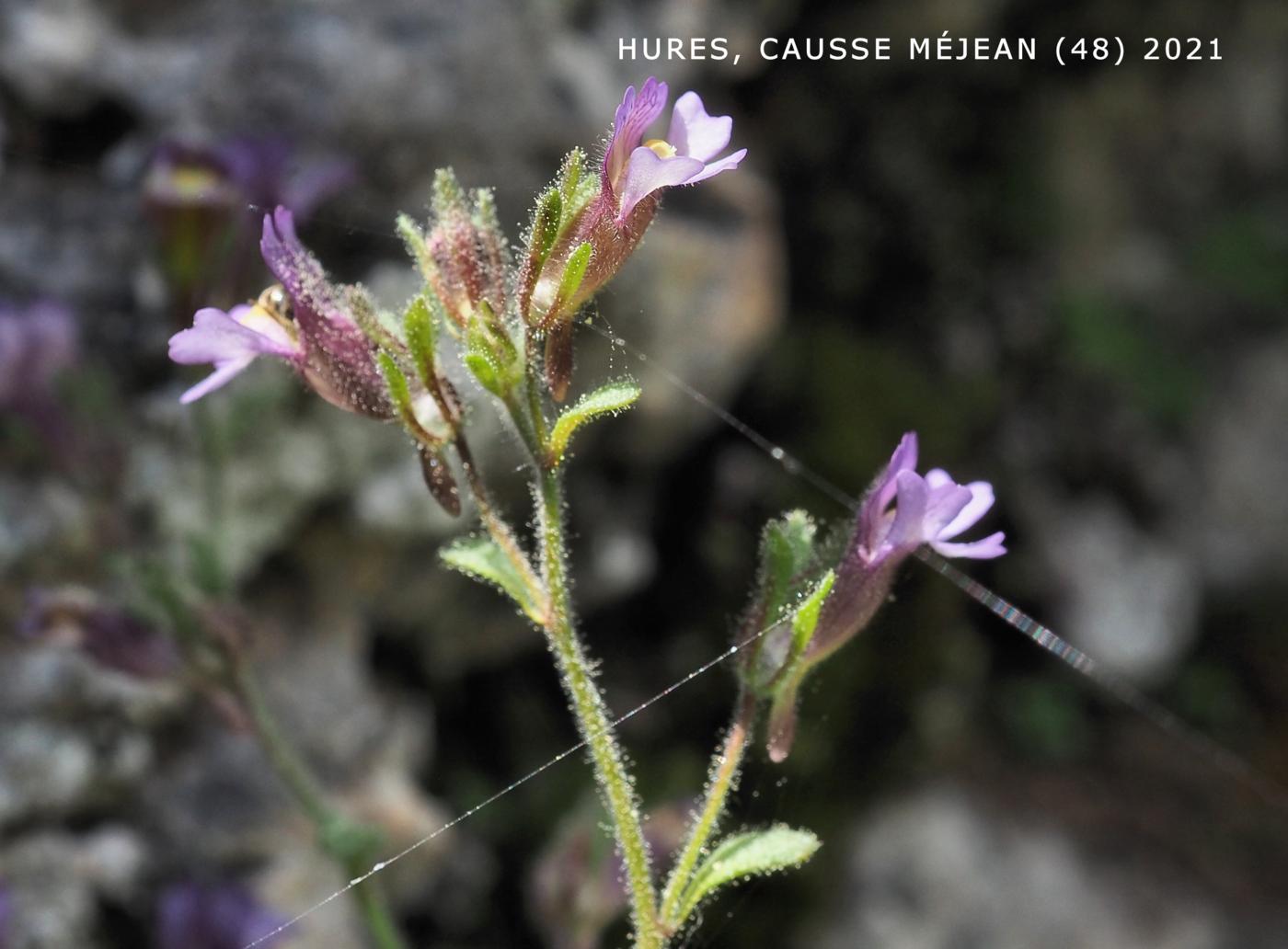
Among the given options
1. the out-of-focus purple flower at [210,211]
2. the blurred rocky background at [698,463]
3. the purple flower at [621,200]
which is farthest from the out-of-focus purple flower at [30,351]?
the purple flower at [621,200]

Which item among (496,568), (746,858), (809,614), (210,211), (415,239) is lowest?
(746,858)

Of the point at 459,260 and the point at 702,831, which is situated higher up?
the point at 459,260

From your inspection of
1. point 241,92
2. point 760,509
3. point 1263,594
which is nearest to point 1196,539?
point 1263,594

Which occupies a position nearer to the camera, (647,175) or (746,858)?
(647,175)

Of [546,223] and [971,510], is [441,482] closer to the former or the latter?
[546,223]

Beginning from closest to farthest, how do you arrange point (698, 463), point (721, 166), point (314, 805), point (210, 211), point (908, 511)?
point (721, 166) < point (908, 511) < point (314, 805) < point (210, 211) < point (698, 463)

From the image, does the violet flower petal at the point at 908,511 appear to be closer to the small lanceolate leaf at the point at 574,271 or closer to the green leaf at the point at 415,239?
the small lanceolate leaf at the point at 574,271

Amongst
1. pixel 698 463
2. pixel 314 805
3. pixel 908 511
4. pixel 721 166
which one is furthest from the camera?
pixel 698 463

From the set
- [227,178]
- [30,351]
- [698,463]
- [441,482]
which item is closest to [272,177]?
[227,178]
